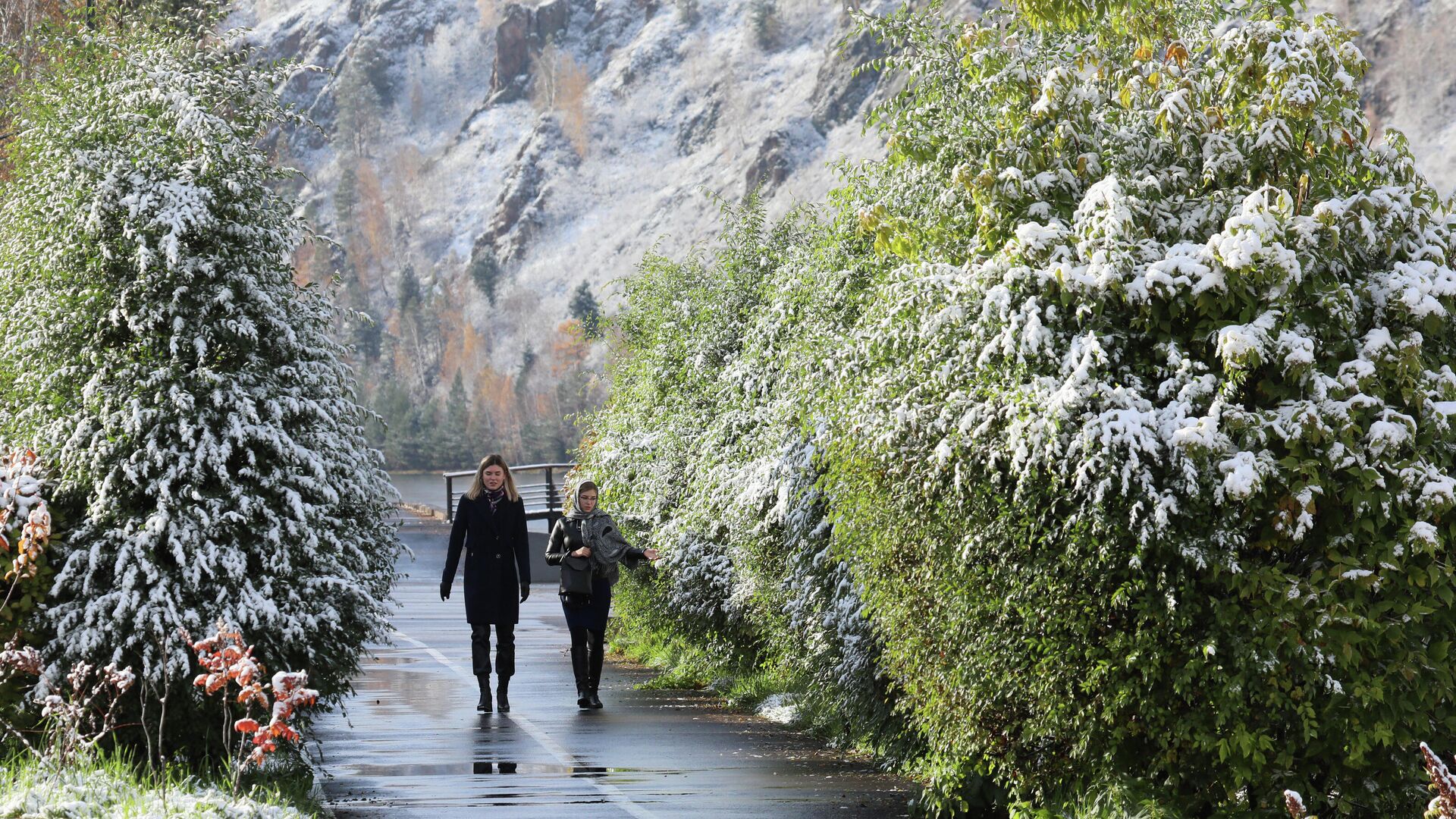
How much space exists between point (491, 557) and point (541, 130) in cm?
→ 15174

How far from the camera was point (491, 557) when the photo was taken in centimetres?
1239

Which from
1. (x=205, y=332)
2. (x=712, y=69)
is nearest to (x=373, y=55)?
(x=712, y=69)

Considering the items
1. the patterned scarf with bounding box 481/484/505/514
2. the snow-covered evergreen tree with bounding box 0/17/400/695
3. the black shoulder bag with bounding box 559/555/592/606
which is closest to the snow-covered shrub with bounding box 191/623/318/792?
the snow-covered evergreen tree with bounding box 0/17/400/695

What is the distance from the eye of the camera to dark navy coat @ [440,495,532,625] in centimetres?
1233

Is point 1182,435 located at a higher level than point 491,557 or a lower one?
higher

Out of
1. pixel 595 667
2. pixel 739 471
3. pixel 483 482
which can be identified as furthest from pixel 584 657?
pixel 739 471

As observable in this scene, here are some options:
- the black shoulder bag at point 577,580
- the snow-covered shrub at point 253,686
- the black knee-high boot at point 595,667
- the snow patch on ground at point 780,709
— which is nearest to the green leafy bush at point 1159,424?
the snow-covered shrub at point 253,686

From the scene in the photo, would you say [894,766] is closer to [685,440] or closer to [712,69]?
[685,440]

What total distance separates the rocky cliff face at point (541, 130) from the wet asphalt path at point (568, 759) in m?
88.3

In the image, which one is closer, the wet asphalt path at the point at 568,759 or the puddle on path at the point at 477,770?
the wet asphalt path at the point at 568,759

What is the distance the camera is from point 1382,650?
20.6 ft

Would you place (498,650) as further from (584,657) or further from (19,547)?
(19,547)

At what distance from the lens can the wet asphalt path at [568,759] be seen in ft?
28.2

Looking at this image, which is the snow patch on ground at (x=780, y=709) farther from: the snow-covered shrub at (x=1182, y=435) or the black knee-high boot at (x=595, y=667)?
the snow-covered shrub at (x=1182, y=435)
